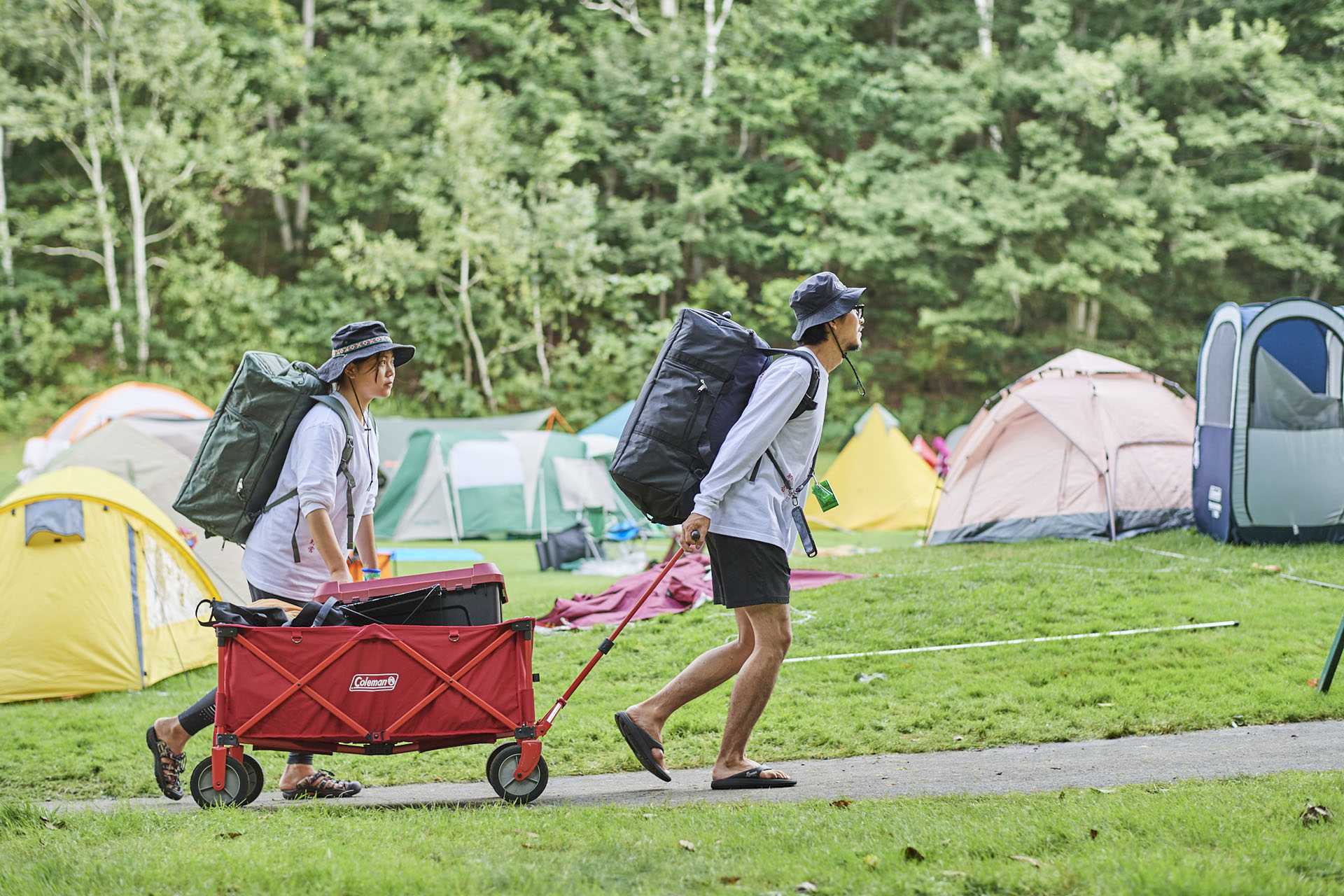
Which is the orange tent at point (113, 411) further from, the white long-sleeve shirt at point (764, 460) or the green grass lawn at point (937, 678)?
the white long-sleeve shirt at point (764, 460)

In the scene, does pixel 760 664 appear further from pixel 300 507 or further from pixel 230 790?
pixel 230 790

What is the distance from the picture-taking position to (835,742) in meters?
4.96

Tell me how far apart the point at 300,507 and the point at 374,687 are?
2.28ft

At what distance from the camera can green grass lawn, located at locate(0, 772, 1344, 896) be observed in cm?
268

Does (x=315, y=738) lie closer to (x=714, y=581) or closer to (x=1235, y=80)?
(x=714, y=581)

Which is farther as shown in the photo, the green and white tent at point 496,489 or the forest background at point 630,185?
the forest background at point 630,185

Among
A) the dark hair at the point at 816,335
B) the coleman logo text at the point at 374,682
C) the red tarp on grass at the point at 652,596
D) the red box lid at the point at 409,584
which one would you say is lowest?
the red tarp on grass at the point at 652,596

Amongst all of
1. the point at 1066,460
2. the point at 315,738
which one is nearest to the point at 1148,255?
the point at 1066,460

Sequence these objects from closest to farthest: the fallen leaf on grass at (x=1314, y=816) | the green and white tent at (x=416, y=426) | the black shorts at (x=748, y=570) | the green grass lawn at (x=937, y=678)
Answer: the fallen leaf on grass at (x=1314, y=816) → the black shorts at (x=748, y=570) → the green grass lawn at (x=937, y=678) → the green and white tent at (x=416, y=426)

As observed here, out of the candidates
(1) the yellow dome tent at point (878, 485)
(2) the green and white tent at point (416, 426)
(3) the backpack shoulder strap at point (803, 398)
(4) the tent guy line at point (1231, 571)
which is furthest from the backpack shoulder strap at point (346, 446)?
(2) the green and white tent at point (416, 426)

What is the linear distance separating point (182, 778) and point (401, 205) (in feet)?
70.4

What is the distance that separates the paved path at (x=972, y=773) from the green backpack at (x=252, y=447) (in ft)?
3.50

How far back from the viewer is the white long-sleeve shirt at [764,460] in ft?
12.3

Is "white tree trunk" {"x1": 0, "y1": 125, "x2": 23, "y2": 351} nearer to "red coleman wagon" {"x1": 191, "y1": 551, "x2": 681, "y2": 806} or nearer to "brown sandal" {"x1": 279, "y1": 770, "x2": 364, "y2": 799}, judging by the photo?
"brown sandal" {"x1": 279, "y1": 770, "x2": 364, "y2": 799}
